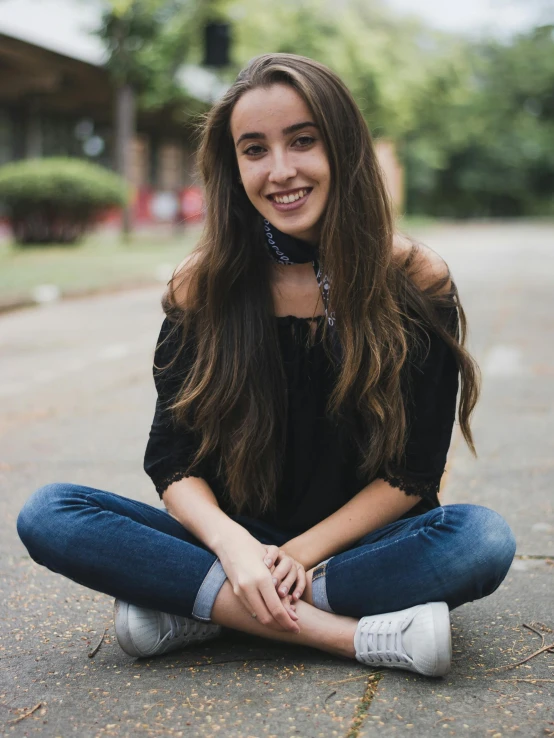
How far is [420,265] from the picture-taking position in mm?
2510

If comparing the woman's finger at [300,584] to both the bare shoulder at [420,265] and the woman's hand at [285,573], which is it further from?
the bare shoulder at [420,265]

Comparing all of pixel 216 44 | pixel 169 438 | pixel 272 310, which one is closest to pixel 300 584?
pixel 169 438

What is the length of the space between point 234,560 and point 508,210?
184 feet

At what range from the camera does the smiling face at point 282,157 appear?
7.70 feet

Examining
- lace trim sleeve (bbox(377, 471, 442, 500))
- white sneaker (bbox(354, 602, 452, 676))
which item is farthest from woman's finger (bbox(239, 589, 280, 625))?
lace trim sleeve (bbox(377, 471, 442, 500))

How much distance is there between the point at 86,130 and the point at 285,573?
90.5 feet

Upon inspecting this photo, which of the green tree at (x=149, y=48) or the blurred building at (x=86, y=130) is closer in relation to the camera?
the green tree at (x=149, y=48)

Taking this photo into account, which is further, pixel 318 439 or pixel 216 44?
pixel 216 44

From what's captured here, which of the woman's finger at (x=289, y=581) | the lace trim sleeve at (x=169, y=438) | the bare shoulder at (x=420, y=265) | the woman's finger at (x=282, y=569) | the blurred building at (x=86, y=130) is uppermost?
the blurred building at (x=86, y=130)

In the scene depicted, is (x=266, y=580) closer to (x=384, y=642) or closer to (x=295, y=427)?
(x=384, y=642)

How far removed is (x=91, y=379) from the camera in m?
6.47

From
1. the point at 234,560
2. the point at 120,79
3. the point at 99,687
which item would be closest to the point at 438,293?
the point at 234,560

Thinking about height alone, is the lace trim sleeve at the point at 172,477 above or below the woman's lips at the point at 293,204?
below

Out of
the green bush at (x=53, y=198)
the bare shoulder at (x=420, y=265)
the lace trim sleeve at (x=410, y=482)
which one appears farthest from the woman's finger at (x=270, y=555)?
the green bush at (x=53, y=198)
